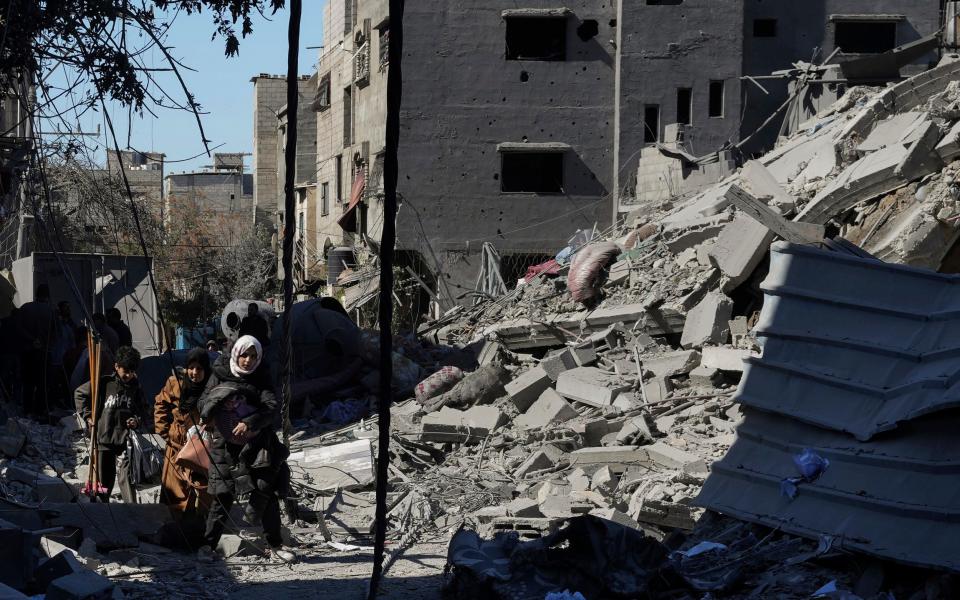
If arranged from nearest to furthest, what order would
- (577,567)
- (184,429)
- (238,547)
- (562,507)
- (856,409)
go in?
(577,567), (856,409), (238,547), (184,429), (562,507)

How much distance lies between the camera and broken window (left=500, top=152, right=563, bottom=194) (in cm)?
2747

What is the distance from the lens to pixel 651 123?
27.2m

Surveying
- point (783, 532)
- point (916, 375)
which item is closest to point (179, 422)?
point (783, 532)

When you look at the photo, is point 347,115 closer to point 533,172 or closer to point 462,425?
point 533,172

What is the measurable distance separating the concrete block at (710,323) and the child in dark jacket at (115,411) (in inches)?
240

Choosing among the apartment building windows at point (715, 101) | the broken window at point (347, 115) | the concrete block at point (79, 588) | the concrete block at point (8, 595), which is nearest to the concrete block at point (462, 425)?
the concrete block at point (79, 588)

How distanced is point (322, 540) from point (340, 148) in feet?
83.1

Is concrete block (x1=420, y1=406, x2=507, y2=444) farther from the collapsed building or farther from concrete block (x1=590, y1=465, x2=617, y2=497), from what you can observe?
concrete block (x1=590, y1=465, x2=617, y2=497)

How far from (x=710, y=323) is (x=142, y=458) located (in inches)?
245

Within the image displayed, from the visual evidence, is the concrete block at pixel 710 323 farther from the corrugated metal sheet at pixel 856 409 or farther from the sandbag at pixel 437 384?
the corrugated metal sheet at pixel 856 409

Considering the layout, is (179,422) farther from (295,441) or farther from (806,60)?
(806,60)

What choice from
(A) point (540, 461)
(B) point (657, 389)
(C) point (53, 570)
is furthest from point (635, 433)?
(C) point (53, 570)

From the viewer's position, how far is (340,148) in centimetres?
3266

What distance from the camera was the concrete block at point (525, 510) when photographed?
834 cm
